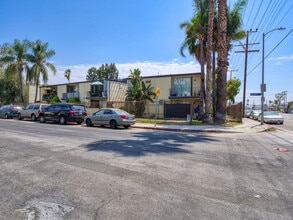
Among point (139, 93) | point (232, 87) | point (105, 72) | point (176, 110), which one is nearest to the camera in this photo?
point (176, 110)

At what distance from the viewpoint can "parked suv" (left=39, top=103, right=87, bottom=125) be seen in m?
20.0

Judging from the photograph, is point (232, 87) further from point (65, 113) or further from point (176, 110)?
point (65, 113)

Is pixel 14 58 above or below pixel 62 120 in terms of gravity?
above

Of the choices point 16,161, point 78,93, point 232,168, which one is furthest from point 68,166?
point 78,93

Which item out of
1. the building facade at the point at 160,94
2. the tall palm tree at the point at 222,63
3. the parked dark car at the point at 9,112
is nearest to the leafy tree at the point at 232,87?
the building facade at the point at 160,94

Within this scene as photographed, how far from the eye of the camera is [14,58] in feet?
120

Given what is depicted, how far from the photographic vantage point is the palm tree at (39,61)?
36.0 m

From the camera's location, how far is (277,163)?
6.82 metres

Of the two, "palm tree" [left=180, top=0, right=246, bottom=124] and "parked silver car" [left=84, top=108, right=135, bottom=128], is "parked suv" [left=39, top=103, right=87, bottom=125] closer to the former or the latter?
"parked silver car" [left=84, top=108, right=135, bottom=128]

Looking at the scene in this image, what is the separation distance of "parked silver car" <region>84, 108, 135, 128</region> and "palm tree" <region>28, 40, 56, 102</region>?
21752 millimetres

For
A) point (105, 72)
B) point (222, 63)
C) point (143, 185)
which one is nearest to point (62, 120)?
point (222, 63)

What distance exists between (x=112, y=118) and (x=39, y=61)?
2506 centimetres

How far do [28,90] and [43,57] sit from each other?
38.9 feet

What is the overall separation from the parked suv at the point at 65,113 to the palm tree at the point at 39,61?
57.2 ft
